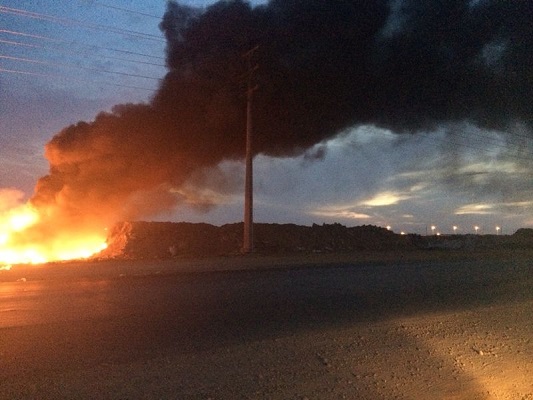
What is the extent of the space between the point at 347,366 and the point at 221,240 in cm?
2977

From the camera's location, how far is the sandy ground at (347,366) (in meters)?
6.58

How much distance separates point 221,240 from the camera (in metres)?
37.2

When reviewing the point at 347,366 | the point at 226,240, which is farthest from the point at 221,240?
the point at 347,366

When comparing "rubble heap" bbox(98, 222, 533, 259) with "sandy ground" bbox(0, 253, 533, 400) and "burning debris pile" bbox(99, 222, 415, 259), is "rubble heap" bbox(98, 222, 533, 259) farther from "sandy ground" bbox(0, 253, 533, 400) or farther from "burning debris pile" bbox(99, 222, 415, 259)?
"sandy ground" bbox(0, 253, 533, 400)

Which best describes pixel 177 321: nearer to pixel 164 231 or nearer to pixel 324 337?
pixel 324 337

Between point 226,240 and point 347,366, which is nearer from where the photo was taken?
point 347,366

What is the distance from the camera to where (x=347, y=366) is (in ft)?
25.1

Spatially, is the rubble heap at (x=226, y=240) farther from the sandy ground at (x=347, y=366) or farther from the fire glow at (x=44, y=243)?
the sandy ground at (x=347, y=366)

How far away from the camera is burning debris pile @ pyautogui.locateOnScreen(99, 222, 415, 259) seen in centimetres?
3375

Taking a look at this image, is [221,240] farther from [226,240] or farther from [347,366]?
[347,366]

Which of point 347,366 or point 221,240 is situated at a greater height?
point 221,240

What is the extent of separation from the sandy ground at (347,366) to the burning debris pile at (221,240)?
22.0m

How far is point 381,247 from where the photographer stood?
42844 mm

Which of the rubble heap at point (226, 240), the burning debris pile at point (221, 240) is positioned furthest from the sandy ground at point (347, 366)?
the burning debris pile at point (221, 240)
